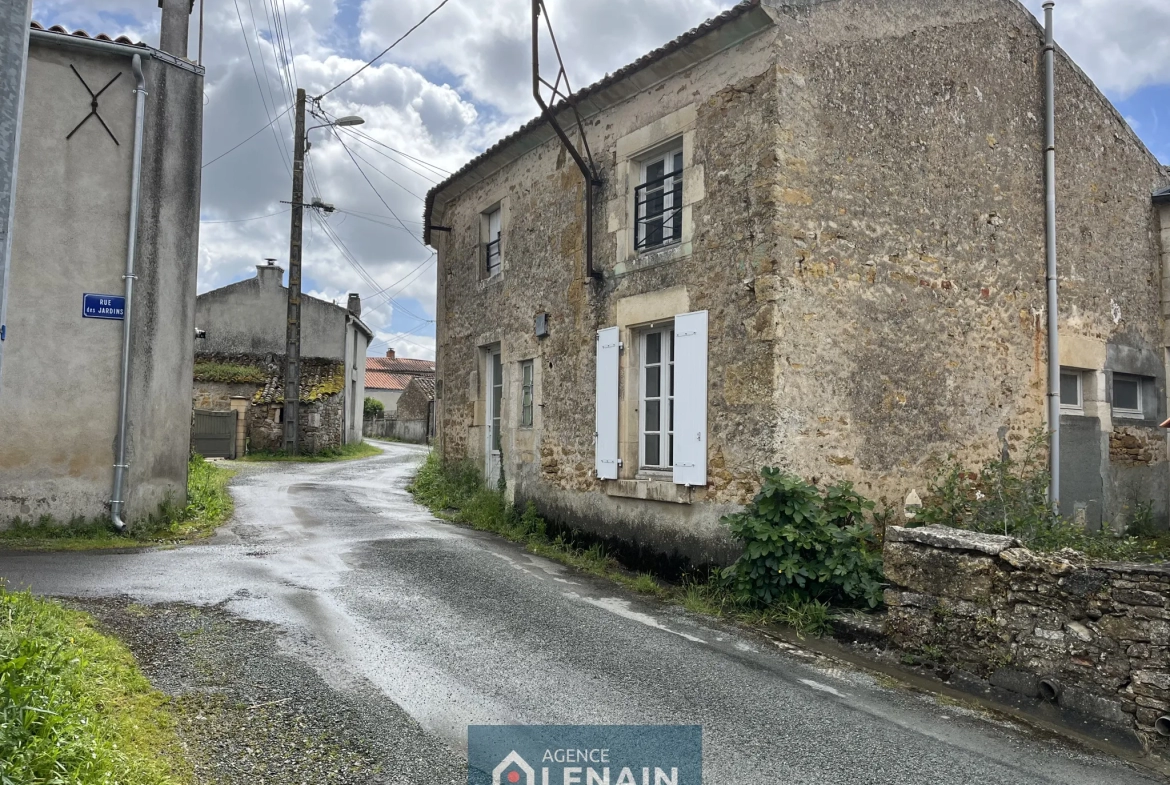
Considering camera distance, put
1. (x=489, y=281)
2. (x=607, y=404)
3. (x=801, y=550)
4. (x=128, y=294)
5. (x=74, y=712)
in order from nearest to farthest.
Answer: (x=74, y=712), (x=801, y=550), (x=128, y=294), (x=607, y=404), (x=489, y=281)

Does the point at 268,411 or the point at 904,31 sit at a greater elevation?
the point at 904,31

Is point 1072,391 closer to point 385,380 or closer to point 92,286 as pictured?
point 92,286

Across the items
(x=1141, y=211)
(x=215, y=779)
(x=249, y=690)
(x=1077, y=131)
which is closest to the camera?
(x=215, y=779)

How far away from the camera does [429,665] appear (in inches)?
192

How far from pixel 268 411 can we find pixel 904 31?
60.0ft

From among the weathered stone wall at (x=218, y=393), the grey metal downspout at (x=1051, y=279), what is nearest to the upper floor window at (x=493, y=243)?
the grey metal downspout at (x=1051, y=279)

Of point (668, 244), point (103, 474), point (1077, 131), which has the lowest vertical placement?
point (103, 474)

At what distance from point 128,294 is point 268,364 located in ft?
51.6

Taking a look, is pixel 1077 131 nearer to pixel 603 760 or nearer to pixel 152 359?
pixel 603 760

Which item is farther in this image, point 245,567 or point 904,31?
point 904,31

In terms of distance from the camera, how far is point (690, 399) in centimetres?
768

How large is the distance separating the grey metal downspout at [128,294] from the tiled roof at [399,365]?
43387mm

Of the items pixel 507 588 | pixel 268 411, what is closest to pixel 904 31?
pixel 507 588

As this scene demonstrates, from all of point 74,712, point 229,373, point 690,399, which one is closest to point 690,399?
point 690,399
